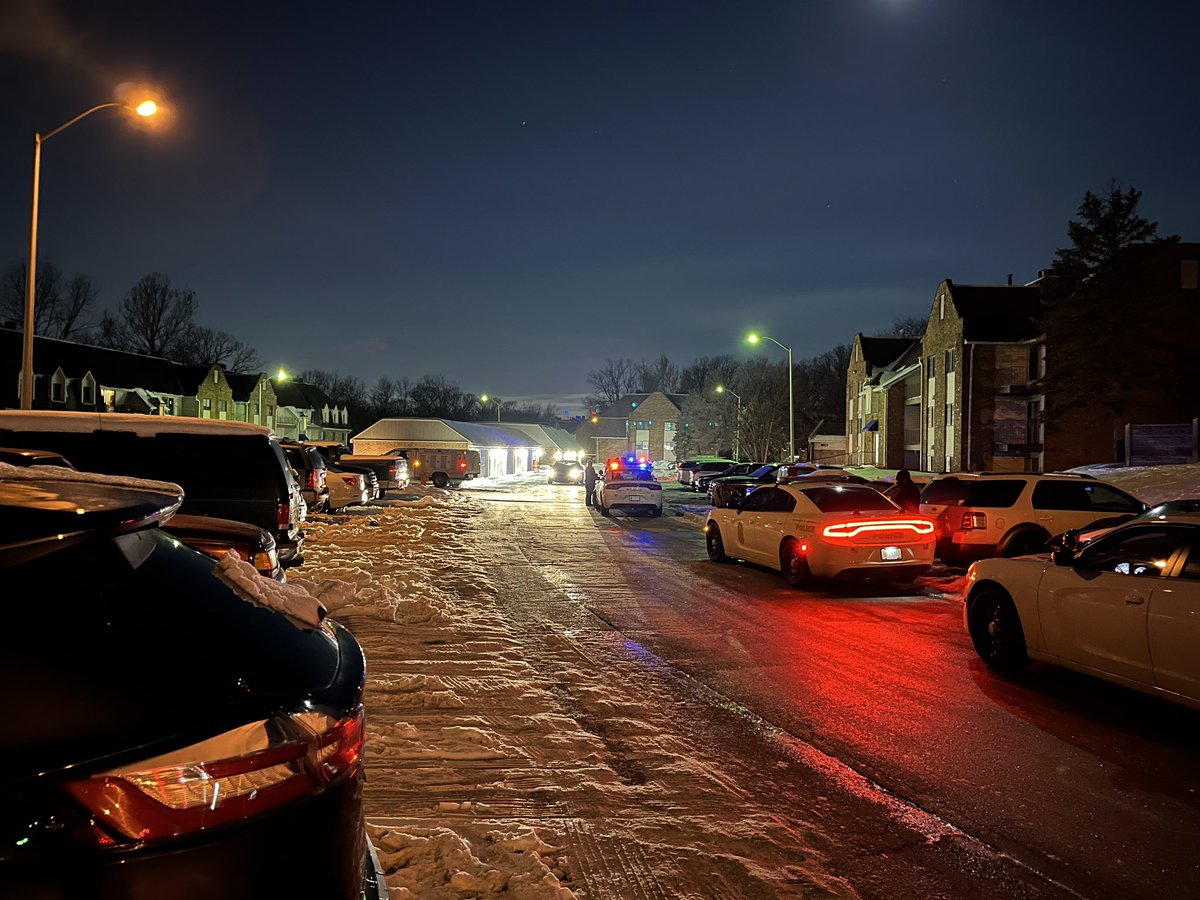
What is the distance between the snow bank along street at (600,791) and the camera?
13.3 feet

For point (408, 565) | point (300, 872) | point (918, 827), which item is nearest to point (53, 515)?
point (300, 872)

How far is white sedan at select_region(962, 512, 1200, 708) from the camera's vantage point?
605 cm

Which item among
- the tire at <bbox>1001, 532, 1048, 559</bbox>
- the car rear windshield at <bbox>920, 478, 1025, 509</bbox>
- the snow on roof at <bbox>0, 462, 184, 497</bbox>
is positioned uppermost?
the snow on roof at <bbox>0, 462, 184, 497</bbox>

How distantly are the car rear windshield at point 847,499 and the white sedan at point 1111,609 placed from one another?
4.33 metres

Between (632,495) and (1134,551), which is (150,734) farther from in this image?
(632,495)

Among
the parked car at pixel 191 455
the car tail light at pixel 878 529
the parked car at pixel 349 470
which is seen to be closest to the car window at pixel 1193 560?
the car tail light at pixel 878 529

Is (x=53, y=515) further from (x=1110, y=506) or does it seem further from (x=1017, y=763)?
(x=1110, y=506)

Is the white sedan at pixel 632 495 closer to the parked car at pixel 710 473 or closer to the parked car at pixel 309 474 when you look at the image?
the parked car at pixel 309 474

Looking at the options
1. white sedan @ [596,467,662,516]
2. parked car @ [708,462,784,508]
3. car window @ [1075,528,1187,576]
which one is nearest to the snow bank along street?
car window @ [1075,528,1187,576]

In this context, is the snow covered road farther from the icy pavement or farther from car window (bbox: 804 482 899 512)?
car window (bbox: 804 482 899 512)

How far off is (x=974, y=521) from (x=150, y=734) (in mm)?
14363

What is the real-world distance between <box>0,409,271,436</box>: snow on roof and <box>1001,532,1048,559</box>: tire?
11.5 m

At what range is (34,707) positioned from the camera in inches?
77.4

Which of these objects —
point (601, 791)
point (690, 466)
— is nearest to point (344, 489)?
point (601, 791)
